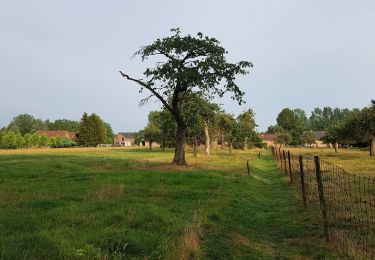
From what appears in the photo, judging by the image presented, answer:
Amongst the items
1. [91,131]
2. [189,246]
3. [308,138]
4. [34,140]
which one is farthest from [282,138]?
[189,246]

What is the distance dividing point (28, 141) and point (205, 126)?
301ft

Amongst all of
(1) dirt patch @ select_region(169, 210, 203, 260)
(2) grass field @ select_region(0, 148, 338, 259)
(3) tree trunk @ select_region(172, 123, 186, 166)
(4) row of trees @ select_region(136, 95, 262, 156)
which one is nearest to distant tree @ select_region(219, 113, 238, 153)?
(4) row of trees @ select_region(136, 95, 262, 156)

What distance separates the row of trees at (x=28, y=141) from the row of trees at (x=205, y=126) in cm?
5132

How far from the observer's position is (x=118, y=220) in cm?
1127

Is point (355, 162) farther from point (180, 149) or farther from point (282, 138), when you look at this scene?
point (282, 138)

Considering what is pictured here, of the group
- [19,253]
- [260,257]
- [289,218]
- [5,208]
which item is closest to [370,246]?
[260,257]

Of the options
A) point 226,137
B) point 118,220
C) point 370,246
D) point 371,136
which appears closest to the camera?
point 370,246

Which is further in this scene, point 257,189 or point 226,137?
point 226,137

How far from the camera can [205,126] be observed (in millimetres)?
67438

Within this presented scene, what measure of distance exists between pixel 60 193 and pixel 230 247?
9.45 metres

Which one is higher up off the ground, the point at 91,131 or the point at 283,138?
the point at 91,131

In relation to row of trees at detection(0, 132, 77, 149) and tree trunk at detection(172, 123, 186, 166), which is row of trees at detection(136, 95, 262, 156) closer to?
Result: tree trunk at detection(172, 123, 186, 166)

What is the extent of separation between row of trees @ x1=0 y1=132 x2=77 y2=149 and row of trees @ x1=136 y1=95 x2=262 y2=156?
51.3m

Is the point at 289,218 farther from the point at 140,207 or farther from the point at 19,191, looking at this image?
the point at 19,191
